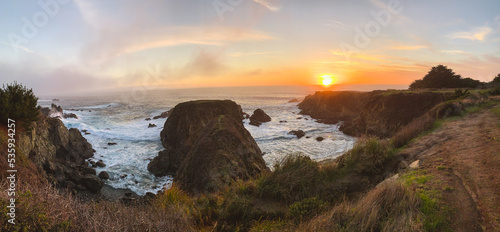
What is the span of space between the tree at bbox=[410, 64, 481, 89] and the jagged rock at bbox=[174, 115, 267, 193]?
38423 mm

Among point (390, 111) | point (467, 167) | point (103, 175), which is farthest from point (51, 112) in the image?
point (390, 111)

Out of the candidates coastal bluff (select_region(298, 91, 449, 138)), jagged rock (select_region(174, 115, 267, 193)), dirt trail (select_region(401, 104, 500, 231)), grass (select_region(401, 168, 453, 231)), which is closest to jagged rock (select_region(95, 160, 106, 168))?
jagged rock (select_region(174, 115, 267, 193))

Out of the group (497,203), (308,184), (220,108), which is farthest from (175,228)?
(220,108)

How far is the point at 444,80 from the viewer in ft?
112

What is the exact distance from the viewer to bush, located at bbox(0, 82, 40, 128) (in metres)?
10.4

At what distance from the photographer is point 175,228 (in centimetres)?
354

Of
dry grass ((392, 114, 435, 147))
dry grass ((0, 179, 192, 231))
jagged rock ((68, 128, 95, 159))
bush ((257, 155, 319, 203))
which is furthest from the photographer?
jagged rock ((68, 128, 95, 159))

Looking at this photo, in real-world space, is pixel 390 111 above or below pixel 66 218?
above

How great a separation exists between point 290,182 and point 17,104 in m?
14.6

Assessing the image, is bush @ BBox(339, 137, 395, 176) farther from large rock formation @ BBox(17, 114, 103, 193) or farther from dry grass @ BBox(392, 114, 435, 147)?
large rock formation @ BBox(17, 114, 103, 193)

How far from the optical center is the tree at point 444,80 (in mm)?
32656


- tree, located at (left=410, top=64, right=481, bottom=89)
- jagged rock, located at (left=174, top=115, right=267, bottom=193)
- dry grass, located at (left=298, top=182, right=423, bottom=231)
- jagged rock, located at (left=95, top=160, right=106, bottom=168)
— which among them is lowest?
jagged rock, located at (left=95, top=160, right=106, bottom=168)

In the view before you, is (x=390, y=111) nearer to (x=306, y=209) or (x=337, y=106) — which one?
(x=337, y=106)

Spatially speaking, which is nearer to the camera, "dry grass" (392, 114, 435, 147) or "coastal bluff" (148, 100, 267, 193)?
"dry grass" (392, 114, 435, 147)
